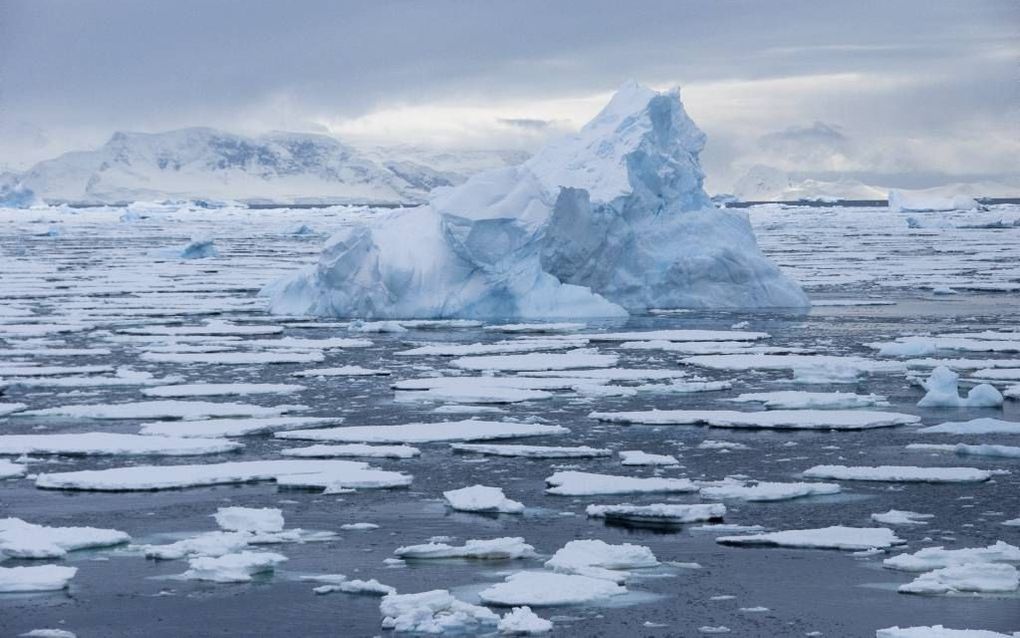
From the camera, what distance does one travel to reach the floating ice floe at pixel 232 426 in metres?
8.79

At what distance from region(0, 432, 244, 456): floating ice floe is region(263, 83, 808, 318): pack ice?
8846 millimetres

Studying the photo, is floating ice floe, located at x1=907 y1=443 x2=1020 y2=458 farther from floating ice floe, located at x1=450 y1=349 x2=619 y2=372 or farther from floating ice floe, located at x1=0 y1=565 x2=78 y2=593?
floating ice floe, located at x1=0 y1=565 x2=78 y2=593

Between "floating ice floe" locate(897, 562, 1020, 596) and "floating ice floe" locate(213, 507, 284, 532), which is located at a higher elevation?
"floating ice floe" locate(213, 507, 284, 532)

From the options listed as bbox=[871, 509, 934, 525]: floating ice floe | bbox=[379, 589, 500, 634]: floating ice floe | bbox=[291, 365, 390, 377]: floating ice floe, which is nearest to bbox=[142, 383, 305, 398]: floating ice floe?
bbox=[291, 365, 390, 377]: floating ice floe

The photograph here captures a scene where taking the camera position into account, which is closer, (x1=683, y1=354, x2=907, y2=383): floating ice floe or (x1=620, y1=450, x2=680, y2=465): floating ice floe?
(x1=620, y1=450, x2=680, y2=465): floating ice floe

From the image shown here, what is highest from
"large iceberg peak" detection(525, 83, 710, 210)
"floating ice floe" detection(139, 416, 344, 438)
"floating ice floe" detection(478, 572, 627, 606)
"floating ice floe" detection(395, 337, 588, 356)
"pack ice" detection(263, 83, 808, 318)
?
"large iceberg peak" detection(525, 83, 710, 210)

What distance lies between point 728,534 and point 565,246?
1196 cm

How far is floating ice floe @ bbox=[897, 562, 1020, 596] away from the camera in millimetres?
5367

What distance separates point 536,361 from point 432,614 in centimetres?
770

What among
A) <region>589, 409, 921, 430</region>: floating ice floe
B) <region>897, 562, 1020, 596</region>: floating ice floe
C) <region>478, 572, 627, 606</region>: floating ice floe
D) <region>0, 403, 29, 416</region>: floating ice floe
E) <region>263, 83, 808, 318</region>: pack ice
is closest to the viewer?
<region>478, 572, 627, 606</region>: floating ice floe

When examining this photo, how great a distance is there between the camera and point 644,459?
792cm

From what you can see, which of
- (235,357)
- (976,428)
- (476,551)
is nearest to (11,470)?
(476,551)

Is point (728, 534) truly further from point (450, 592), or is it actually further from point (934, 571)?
point (450, 592)

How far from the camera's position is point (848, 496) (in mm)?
7031
